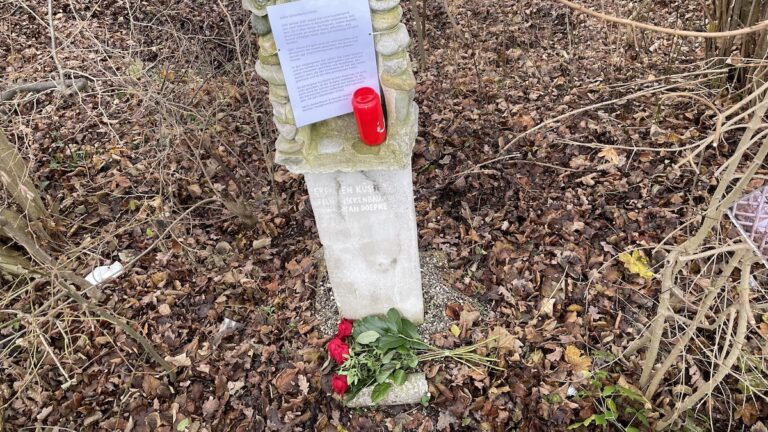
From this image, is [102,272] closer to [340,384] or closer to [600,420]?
[340,384]

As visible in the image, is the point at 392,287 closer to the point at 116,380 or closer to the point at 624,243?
the point at 624,243

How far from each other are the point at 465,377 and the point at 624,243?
1501mm

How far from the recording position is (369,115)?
222 cm

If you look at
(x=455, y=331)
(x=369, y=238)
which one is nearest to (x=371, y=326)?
(x=455, y=331)

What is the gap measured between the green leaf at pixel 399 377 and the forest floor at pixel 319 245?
20 centimetres

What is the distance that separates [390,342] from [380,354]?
10 cm

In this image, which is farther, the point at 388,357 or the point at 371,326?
the point at 371,326

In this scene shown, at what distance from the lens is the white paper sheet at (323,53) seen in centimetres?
206

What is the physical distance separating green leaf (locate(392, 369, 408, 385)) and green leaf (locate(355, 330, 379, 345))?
25cm

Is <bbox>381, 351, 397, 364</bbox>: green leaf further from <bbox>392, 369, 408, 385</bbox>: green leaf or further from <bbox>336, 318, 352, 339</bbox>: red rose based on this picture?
<bbox>336, 318, 352, 339</bbox>: red rose

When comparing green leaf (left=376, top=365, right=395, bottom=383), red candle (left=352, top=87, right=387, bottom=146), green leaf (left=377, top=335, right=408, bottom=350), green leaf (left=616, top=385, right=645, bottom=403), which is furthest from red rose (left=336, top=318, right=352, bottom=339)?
green leaf (left=616, top=385, right=645, bottom=403)

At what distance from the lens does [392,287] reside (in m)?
3.06

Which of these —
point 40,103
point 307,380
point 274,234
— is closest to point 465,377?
point 307,380

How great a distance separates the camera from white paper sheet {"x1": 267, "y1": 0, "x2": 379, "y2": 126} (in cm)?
206
